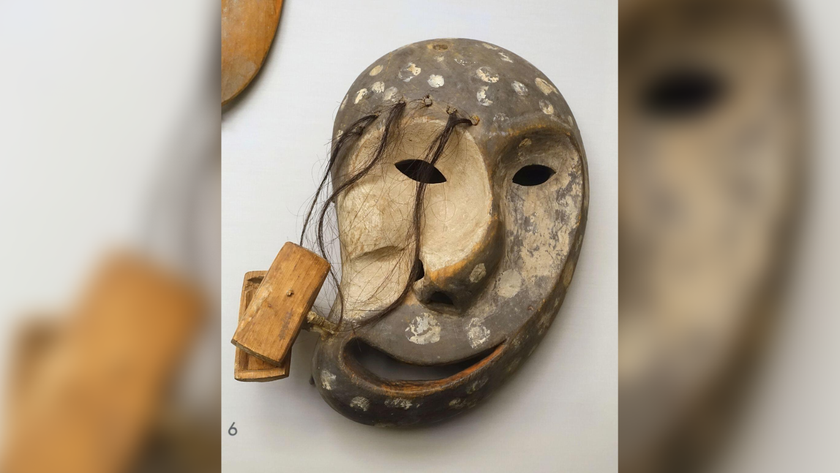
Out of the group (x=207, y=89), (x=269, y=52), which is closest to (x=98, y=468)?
(x=207, y=89)

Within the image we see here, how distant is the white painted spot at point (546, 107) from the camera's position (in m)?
0.98

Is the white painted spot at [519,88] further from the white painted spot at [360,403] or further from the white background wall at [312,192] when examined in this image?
the white painted spot at [360,403]

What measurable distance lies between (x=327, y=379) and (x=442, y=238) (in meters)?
0.28

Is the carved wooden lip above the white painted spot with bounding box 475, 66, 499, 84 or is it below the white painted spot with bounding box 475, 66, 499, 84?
below

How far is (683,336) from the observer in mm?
781

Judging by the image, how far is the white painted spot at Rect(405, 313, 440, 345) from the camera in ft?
3.07

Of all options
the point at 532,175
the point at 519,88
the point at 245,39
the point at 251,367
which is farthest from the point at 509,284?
the point at 245,39

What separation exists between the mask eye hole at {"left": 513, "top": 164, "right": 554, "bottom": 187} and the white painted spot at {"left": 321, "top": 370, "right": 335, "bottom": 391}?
457 mm

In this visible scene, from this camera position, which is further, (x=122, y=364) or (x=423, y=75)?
(x=423, y=75)

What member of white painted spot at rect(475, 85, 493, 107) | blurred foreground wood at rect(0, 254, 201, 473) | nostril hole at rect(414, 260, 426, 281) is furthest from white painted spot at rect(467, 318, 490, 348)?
blurred foreground wood at rect(0, 254, 201, 473)

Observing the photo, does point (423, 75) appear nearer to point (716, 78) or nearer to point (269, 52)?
point (269, 52)

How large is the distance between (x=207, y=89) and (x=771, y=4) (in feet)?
2.18

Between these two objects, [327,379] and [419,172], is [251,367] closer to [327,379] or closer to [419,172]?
[327,379]

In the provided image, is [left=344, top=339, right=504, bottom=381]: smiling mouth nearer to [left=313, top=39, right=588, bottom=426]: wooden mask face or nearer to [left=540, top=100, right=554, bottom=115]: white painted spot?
[left=313, top=39, right=588, bottom=426]: wooden mask face
